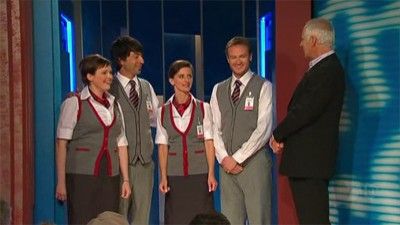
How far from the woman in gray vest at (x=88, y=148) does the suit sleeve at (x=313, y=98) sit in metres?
1.07

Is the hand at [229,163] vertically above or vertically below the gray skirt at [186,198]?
above

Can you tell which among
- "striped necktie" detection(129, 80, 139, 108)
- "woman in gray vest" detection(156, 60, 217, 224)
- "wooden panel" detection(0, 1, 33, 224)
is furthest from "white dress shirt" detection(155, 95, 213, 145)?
"wooden panel" detection(0, 1, 33, 224)

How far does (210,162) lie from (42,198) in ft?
3.52

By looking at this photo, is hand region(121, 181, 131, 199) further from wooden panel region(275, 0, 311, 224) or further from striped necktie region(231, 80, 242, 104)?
wooden panel region(275, 0, 311, 224)

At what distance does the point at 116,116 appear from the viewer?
3631 mm

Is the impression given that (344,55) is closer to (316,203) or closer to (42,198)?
(316,203)

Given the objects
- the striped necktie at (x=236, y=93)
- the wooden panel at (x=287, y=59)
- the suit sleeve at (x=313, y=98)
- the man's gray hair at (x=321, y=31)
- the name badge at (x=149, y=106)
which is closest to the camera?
the suit sleeve at (x=313, y=98)

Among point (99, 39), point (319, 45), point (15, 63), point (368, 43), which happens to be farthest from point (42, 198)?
point (99, 39)

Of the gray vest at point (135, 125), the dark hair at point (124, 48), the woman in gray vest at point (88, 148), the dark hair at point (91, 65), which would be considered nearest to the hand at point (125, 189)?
the woman in gray vest at point (88, 148)

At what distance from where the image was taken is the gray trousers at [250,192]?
3.73 m

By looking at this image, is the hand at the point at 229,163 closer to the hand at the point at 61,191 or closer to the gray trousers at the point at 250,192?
the gray trousers at the point at 250,192

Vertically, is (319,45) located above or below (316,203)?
above

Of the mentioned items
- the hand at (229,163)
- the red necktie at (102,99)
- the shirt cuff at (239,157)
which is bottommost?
the hand at (229,163)

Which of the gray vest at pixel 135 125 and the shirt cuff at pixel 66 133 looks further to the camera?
the gray vest at pixel 135 125
